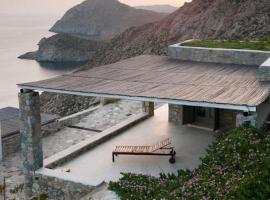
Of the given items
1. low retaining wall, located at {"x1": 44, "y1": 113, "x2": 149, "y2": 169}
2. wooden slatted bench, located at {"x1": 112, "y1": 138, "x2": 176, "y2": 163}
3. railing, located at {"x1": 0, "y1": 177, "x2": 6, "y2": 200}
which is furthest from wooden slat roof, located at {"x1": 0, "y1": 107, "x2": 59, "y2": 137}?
wooden slatted bench, located at {"x1": 112, "y1": 138, "x2": 176, "y2": 163}

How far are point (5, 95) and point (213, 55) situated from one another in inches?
1810

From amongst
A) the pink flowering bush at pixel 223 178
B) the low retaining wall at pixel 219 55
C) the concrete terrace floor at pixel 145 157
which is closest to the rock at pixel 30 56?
the low retaining wall at pixel 219 55

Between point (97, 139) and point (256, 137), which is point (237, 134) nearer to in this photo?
point (256, 137)

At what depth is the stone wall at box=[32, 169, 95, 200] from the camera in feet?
40.8

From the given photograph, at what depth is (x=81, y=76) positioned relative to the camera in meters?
14.6

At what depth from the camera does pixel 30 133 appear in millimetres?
13445

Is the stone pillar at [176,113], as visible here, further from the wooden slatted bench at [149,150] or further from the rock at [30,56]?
the rock at [30,56]

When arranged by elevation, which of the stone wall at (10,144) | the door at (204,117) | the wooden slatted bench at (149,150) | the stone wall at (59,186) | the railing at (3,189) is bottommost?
the railing at (3,189)

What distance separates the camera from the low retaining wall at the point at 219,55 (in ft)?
51.5

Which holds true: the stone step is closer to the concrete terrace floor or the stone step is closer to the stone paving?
the concrete terrace floor

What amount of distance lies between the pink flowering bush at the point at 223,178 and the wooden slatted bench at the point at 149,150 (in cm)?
172

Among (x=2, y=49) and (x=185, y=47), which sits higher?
(x=185, y=47)

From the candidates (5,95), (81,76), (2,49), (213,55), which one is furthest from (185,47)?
(2,49)

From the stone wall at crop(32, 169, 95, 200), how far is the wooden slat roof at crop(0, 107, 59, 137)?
5551 mm
